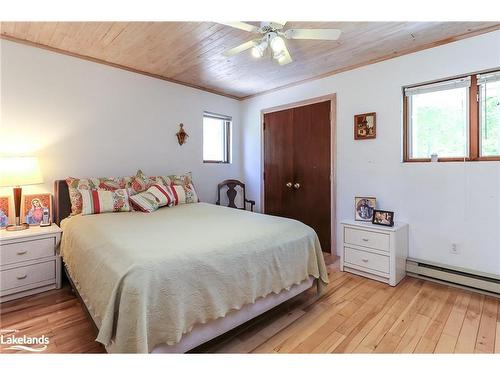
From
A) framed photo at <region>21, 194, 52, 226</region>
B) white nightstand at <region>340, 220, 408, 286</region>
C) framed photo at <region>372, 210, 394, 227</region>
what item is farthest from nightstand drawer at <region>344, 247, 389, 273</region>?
framed photo at <region>21, 194, 52, 226</region>

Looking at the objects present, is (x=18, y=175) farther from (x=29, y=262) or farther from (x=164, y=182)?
(x=164, y=182)

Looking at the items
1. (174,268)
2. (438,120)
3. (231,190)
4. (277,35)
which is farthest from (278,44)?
(231,190)

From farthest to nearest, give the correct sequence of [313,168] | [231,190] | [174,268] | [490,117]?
[231,190] → [313,168] → [490,117] → [174,268]

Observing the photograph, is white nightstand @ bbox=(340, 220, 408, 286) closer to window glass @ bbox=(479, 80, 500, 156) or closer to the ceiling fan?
window glass @ bbox=(479, 80, 500, 156)

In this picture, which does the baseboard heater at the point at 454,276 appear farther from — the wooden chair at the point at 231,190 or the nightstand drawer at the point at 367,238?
the wooden chair at the point at 231,190

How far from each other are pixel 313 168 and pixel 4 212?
3393mm

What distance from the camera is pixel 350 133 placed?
3.11 meters

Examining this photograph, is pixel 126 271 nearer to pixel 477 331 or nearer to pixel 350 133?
pixel 477 331

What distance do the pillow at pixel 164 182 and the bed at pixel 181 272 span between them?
73 cm

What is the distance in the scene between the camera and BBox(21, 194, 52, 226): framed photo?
7.98 ft

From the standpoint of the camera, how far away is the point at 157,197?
2824 millimetres

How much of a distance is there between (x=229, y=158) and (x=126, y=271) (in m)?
3.30

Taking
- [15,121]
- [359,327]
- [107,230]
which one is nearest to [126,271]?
[107,230]

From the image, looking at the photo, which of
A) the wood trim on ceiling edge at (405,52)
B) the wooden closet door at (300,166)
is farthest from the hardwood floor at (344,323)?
the wood trim on ceiling edge at (405,52)
